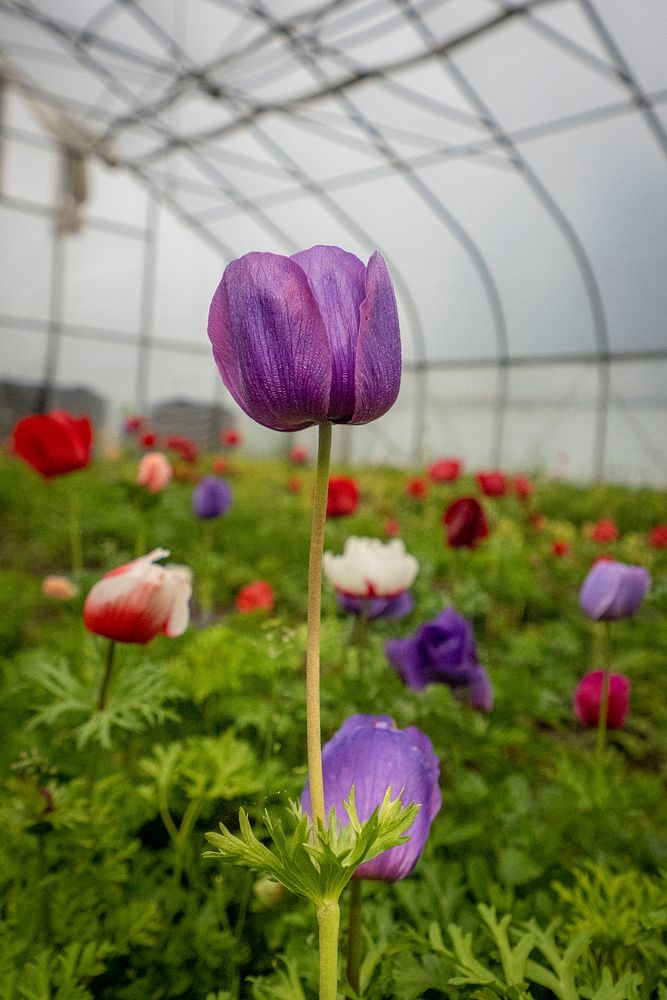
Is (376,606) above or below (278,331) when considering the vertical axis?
below

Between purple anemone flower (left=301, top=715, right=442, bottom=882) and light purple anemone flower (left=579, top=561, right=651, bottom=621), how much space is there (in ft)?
2.02

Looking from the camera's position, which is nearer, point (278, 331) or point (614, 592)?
point (278, 331)

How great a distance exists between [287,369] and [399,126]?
867 cm

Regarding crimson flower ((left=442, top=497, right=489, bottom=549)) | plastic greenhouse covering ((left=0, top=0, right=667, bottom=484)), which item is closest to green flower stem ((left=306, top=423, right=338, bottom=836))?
crimson flower ((left=442, top=497, right=489, bottom=549))

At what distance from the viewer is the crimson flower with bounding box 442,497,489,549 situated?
138 cm

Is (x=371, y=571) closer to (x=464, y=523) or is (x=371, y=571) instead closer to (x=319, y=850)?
(x=464, y=523)

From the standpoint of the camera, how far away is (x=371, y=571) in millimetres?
1069

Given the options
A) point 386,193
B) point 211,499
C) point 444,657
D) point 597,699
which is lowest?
point 597,699

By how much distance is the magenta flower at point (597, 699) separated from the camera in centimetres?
115

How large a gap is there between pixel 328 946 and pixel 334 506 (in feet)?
4.47

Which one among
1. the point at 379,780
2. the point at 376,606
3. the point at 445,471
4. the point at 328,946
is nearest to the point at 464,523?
the point at 376,606

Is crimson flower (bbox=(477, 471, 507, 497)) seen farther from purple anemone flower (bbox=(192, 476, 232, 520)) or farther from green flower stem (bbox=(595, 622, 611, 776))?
green flower stem (bbox=(595, 622, 611, 776))

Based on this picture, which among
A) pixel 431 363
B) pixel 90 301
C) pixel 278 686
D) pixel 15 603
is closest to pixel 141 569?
pixel 278 686

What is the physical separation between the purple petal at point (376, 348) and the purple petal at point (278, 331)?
0.02m
